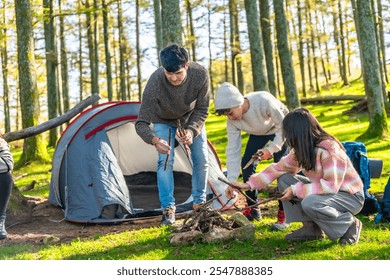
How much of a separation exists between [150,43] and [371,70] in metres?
14.4

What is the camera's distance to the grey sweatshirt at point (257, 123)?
4.93 m

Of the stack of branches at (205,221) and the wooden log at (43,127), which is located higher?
the wooden log at (43,127)

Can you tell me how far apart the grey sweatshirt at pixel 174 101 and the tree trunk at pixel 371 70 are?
6.65 m

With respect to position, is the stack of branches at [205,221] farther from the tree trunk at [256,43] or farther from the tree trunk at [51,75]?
the tree trunk at [51,75]

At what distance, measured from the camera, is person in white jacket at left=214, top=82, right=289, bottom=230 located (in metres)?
4.74

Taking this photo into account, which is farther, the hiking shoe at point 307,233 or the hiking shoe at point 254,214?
the hiking shoe at point 254,214

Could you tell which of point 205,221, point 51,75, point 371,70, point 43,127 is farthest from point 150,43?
point 205,221

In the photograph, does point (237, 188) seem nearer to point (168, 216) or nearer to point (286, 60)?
point (168, 216)

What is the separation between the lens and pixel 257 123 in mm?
4977

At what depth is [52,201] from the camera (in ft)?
22.2

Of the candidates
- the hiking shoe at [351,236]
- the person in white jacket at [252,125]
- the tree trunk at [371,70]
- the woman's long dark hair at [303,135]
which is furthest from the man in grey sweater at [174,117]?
the tree trunk at [371,70]

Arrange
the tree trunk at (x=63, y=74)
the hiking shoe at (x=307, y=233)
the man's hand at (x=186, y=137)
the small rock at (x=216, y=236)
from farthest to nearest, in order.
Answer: the tree trunk at (x=63, y=74) → the man's hand at (x=186, y=137) → the small rock at (x=216, y=236) → the hiking shoe at (x=307, y=233)

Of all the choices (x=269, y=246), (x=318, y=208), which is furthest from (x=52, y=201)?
(x=318, y=208)
